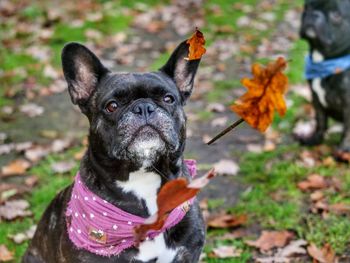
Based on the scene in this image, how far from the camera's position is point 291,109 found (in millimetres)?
6250

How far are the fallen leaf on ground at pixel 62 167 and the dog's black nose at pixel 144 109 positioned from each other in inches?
106

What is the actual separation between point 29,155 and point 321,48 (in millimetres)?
2951

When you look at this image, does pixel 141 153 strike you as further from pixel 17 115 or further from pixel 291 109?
pixel 17 115

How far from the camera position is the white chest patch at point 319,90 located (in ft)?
17.1

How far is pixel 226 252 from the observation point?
13.0 feet

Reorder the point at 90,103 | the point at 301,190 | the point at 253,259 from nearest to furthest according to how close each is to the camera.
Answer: the point at 90,103 < the point at 253,259 < the point at 301,190

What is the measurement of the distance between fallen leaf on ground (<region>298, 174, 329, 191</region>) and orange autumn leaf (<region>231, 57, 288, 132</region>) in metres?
2.11

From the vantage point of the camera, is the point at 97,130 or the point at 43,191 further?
the point at 43,191

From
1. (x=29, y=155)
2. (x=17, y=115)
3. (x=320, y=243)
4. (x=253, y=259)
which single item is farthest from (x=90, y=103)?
(x=17, y=115)

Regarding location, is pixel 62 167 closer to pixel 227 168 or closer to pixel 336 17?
pixel 227 168

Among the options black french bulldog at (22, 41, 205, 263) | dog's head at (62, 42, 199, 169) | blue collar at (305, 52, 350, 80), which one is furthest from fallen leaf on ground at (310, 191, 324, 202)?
dog's head at (62, 42, 199, 169)

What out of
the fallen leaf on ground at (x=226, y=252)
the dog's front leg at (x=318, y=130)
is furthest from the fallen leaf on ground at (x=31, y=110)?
the fallen leaf on ground at (x=226, y=252)

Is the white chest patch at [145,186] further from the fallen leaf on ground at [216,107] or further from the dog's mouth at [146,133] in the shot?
the fallen leaf on ground at [216,107]

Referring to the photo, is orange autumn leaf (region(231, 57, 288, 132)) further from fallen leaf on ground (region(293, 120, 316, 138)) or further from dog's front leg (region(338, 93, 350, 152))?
fallen leaf on ground (region(293, 120, 316, 138))
